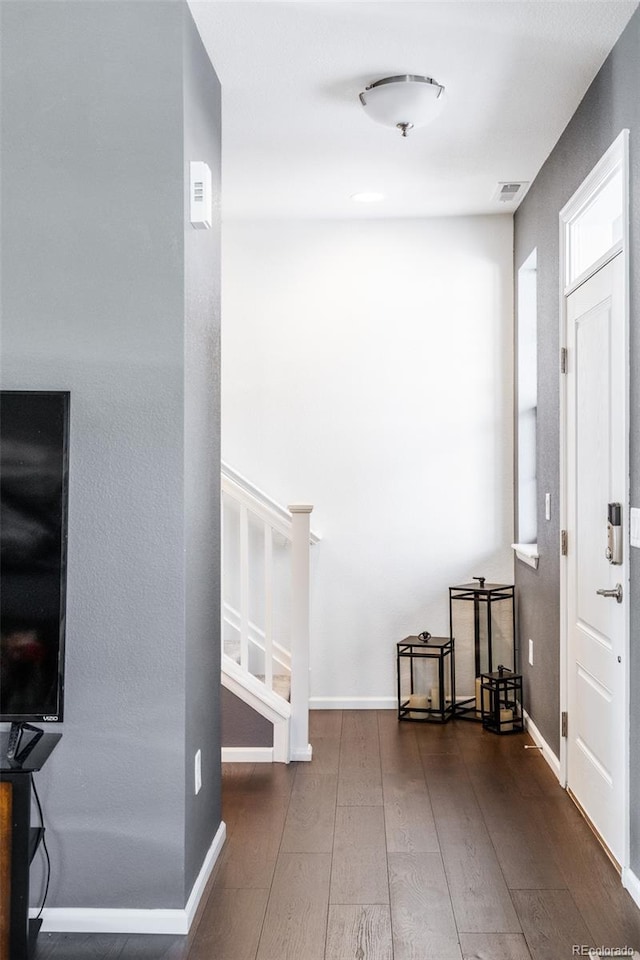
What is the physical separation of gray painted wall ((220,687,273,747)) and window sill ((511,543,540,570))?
1458 mm

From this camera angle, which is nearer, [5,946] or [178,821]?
[5,946]

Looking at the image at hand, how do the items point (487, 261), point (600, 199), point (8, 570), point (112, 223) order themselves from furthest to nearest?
point (487, 261) → point (600, 199) → point (112, 223) → point (8, 570)

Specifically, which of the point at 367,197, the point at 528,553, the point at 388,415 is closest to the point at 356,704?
the point at 528,553

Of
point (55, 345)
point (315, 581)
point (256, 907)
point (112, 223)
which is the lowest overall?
point (256, 907)

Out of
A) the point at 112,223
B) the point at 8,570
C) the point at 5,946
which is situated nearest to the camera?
the point at 5,946

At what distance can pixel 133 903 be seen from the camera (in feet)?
8.23

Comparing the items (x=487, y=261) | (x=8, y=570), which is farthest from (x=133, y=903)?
(x=487, y=261)

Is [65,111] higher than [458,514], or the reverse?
[65,111]

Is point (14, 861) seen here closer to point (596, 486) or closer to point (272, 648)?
point (272, 648)

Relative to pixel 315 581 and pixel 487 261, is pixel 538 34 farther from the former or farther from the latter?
pixel 315 581

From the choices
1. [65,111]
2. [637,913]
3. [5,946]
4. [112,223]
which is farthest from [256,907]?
[65,111]

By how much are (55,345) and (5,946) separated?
61.0 inches

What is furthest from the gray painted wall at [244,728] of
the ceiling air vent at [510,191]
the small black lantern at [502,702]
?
the ceiling air vent at [510,191]

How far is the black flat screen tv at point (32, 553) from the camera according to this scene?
7.70 ft
